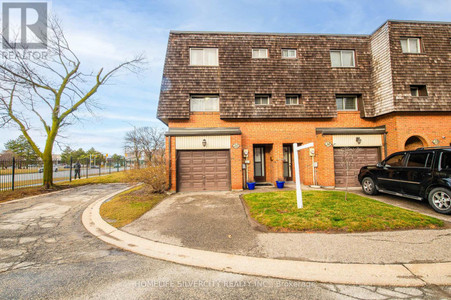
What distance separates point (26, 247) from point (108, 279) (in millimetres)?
2831

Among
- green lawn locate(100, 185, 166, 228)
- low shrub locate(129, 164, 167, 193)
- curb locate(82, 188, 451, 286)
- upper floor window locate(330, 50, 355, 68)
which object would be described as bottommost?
curb locate(82, 188, 451, 286)

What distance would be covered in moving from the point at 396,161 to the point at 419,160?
86 centimetres

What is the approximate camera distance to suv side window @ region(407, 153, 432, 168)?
21.5 ft

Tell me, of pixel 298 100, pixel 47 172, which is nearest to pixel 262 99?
pixel 298 100

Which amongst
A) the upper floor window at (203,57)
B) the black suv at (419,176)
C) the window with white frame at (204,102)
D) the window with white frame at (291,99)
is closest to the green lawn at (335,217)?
the black suv at (419,176)

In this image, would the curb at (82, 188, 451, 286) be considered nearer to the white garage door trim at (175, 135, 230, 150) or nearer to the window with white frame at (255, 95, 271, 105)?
the white garage door trim at (175, 135, 230, 150)

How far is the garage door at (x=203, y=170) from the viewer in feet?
33.8

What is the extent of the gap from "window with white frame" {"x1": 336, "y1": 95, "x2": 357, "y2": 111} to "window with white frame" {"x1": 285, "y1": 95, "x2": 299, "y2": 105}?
8.43 ft

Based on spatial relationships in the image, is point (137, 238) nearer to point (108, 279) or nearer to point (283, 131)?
point (108, 279)

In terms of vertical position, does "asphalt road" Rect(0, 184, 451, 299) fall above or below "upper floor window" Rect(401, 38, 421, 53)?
below

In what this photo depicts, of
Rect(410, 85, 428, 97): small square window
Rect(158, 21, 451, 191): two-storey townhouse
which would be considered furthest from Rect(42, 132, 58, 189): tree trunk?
Rect(410, 85, 428, 97): small square window

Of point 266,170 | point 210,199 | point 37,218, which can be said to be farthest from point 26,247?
point 266,170

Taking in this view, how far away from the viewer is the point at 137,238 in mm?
4672

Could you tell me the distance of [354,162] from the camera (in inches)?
431
